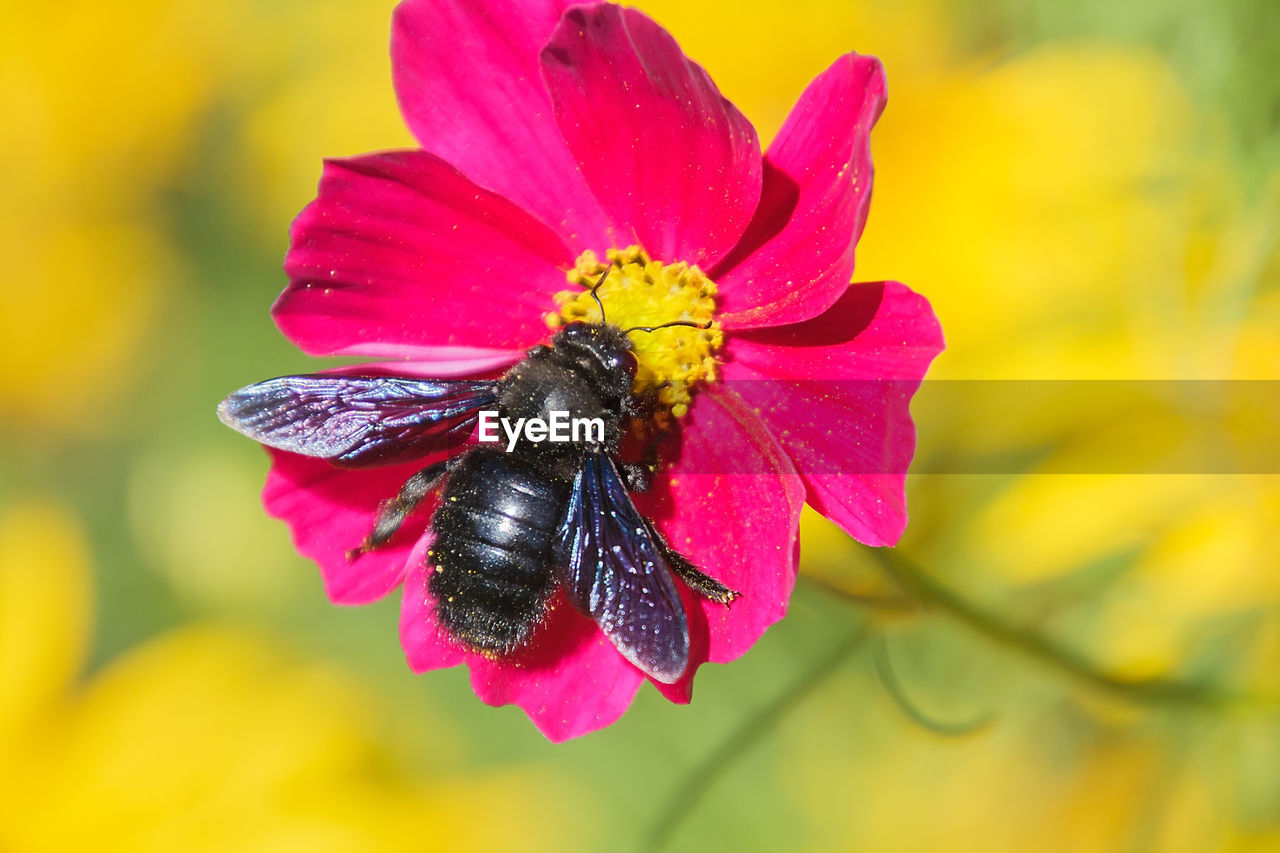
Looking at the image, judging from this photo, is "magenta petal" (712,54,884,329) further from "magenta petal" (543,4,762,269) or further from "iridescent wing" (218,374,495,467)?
"iridescent wing" (218,374,495,467)

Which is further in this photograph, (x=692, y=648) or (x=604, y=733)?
(x=604, y=733)

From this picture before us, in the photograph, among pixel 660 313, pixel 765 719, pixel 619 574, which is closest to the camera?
pixel 619 574

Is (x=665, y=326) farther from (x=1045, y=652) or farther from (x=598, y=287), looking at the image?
(x=1045, y=652)

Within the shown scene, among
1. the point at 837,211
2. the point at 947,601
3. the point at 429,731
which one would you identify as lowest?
the point at 429,731

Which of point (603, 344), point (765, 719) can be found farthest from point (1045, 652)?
point (603, 344)

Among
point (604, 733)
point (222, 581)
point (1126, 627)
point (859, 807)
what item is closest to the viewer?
point (1126, 627)

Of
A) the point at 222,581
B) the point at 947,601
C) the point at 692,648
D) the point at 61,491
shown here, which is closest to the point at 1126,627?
the point at 947,601

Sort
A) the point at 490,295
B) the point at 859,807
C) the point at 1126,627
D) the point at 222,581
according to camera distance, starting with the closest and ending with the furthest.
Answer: the point at 490,295 < the point at 1126,627 < the point at 859,807 < the point at 222,581

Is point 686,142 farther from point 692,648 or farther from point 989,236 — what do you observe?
point 989,236
